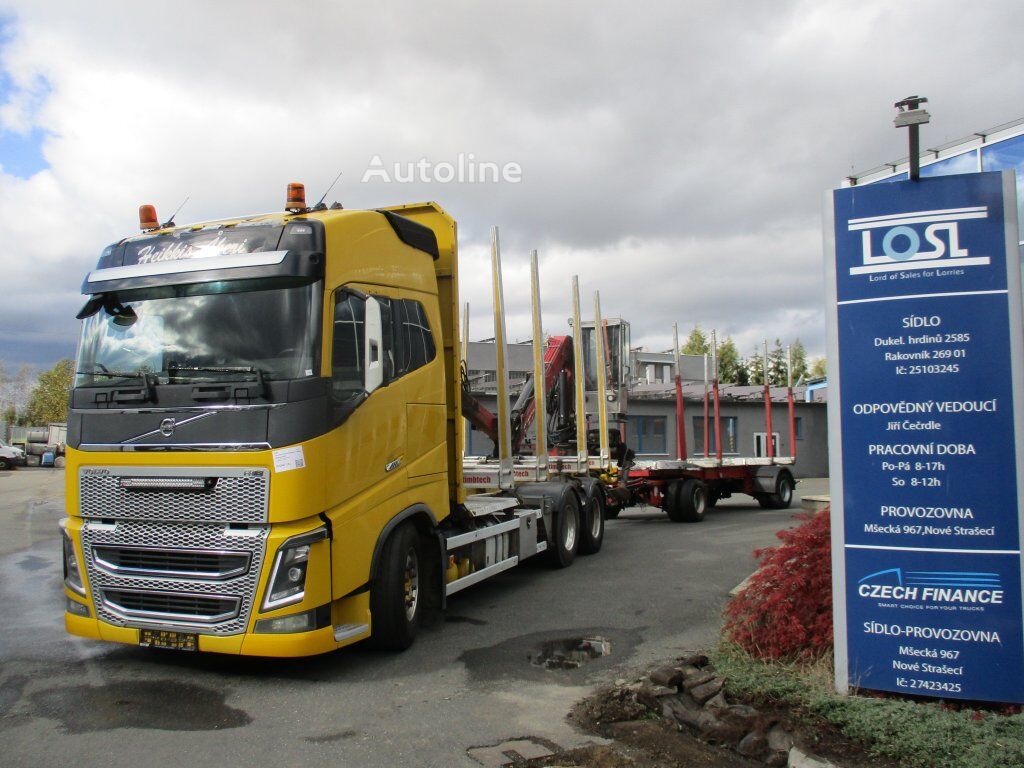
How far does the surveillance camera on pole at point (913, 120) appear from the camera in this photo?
5191 millimetres

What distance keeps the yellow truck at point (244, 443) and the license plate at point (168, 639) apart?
1 cm

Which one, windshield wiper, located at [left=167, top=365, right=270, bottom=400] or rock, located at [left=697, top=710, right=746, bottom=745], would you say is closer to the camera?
rock, located at [left=697, top=710, right=746, bottom=745]

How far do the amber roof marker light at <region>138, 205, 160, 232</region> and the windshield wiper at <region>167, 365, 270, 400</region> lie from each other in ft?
5.60

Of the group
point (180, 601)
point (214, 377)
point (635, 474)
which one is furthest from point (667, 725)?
point (635, 474)

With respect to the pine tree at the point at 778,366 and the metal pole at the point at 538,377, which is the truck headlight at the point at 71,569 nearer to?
the metal pole at the point at 538,377

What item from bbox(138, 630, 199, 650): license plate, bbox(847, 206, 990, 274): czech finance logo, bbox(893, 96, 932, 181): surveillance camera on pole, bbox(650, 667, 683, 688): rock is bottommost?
bbox(650, 667, 683, 688): rock

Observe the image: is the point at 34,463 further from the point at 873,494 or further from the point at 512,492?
the point at 873,494

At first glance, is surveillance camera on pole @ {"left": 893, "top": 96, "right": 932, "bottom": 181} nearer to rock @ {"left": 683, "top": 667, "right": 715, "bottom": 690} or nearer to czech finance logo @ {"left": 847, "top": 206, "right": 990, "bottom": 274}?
czech finance logo @ {"left": 847, "top": 206, "right": 990, "bottom": 274}

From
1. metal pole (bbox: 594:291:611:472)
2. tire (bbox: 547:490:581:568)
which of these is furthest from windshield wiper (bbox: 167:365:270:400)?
metal pole (bbox: 594:291:611:472)

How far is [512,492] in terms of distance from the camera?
10969 mm

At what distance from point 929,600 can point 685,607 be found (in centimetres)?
406

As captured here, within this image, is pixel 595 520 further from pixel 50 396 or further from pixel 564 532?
pixel 50 396

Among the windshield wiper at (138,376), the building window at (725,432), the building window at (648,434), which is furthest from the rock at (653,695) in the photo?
the building window at (725,432)

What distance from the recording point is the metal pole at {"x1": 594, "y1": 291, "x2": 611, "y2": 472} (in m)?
14.1
